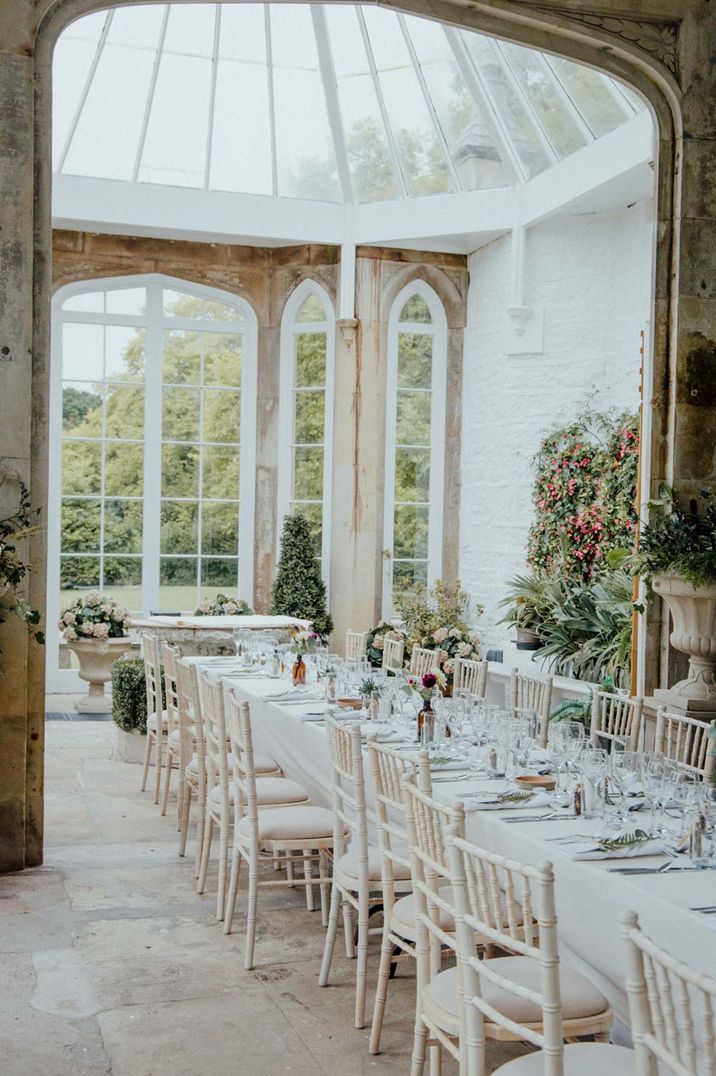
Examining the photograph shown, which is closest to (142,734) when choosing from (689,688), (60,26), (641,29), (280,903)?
(280,903)

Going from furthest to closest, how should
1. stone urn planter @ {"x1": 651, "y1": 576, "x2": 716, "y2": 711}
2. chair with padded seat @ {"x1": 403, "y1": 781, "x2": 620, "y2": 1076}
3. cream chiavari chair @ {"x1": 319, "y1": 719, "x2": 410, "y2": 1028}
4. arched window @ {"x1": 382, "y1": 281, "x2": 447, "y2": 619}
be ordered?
arched window @ {"x1": 382, "y1": 281, "x2": 447, "y2": 619} → stone urn planter @ {"x1": 651, "y1": 576, "x2": 716, "y2": 711} → cream chiavari chair @ {"x1": 319, "y1": 719, "x2": 410, "y2": 1028} → chair with padded seat @ {"x1": 403, "y1": 781, "x2": 620, "y2": 1076}

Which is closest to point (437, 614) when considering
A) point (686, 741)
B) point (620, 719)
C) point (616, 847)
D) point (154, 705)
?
point (154, 705)

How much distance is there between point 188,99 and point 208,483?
407 cm

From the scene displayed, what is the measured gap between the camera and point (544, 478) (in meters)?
11.0

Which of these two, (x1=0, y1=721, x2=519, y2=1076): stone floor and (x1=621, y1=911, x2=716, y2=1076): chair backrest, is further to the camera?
(x1=0, y1=721, x2=519, y2=1076): stone floor

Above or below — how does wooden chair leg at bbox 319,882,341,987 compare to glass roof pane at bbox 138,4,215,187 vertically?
below

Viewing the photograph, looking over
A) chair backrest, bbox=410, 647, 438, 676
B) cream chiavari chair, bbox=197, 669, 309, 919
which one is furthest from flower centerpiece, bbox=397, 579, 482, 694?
cream chiavari chair, bbox=197, 669, 309, 919

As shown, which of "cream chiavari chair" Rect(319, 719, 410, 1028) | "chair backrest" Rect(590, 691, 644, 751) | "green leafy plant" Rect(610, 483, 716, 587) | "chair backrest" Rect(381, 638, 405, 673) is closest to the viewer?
"cream chiavari chair" Rect(319, 719, 410, 1028)

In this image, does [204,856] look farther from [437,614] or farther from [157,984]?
[437,614]

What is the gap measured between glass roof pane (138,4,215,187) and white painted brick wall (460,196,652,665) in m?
3.27

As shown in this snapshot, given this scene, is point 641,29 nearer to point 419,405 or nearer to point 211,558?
point 419,405

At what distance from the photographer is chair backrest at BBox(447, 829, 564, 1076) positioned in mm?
2488

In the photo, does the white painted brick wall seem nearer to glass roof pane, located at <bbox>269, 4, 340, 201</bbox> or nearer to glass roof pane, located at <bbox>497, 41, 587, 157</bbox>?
glass roof pane, located at <bbox>497, 41, 587, 157</bbox>

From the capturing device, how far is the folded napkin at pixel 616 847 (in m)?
3.21
